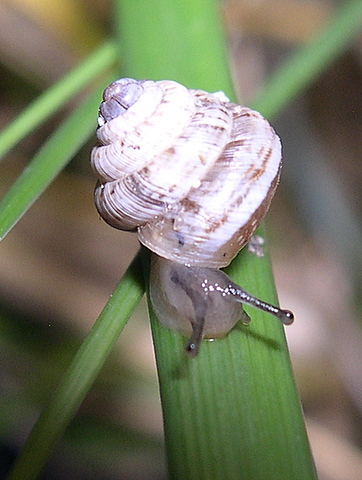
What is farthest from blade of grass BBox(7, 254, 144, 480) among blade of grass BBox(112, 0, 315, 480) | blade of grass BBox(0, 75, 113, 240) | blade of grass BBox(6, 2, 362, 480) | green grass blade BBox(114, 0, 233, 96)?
green grass blade BBox(114, 0, 233, 96)

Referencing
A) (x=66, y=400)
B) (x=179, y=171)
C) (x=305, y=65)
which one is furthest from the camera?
(x=305, y=65)

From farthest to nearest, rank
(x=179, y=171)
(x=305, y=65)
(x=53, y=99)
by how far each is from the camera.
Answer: (x=305, y=65) → (x=53, y=99) → (x=179, y=171)

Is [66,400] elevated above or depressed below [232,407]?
below

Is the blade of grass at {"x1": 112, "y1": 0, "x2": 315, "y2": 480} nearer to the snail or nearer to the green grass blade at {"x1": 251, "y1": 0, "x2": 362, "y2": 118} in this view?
the snail

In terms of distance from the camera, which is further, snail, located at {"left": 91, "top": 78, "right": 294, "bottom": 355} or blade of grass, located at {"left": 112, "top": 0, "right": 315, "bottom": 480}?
snail, located at {"left": 91, "top": 78, "right": 294, "bottom": 355}

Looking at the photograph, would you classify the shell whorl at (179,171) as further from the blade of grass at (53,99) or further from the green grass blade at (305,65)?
the green grass blade at (305,65)

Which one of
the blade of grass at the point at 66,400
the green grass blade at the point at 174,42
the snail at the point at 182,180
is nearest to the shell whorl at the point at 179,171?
the snail at the point at 182,180

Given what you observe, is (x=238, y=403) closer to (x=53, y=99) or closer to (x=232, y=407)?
(x=232, y=407)

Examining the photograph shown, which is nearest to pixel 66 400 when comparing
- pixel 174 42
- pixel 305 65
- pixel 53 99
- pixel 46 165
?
pixel 46 165
